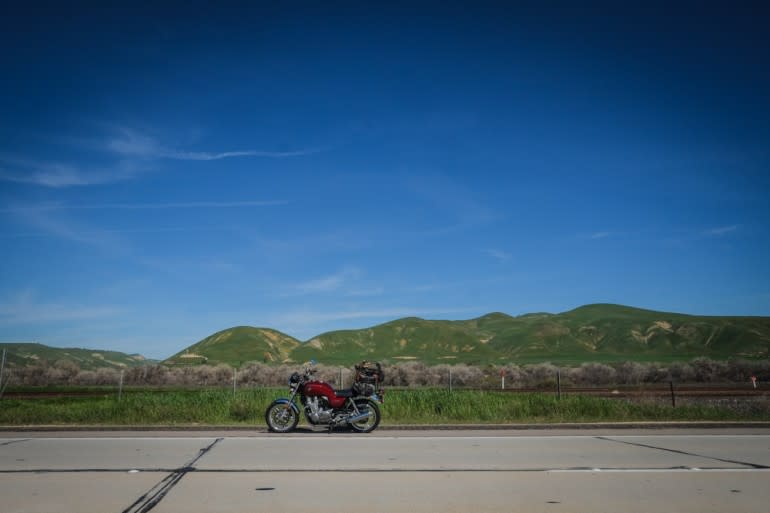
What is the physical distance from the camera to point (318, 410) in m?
15.4

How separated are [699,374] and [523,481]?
5215 cm

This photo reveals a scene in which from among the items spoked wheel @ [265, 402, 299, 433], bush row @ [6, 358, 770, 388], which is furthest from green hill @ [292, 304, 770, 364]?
spoked wheel @ [265, 402, 299, 433]

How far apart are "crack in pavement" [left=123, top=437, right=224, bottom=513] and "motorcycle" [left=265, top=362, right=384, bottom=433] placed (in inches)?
208

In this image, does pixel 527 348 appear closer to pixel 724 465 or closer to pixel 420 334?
pixel 420 334

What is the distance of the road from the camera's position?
7.11 metres

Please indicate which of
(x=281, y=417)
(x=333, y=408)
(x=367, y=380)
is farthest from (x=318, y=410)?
(x=367, y=380)

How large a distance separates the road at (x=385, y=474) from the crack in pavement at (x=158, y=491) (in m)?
0.03

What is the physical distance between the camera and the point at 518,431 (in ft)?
50.6

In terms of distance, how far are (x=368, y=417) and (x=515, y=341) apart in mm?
155865

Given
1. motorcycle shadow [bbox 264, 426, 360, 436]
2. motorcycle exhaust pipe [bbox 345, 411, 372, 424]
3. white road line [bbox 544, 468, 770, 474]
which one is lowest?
motorcycle shadow [bbox 264, 426, 360, 436]

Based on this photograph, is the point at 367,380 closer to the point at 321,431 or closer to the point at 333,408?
the point at 333,408

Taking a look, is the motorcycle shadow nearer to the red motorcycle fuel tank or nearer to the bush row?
the red motorcycle fuel tank

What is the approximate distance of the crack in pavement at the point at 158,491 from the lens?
6812 millimetres

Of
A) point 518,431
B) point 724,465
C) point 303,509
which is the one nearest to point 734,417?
point 518,431
